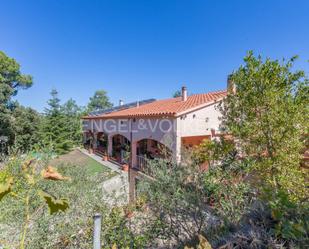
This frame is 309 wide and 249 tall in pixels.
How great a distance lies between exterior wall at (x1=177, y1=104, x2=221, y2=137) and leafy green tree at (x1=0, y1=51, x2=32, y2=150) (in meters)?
22.9

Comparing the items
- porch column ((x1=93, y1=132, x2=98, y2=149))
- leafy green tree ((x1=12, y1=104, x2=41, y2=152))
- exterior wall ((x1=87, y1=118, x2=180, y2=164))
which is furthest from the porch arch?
leafy green tree ((x1=12, y1=104, x2=41, y2=152))

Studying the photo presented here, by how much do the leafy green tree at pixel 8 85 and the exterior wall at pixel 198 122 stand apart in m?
22.9

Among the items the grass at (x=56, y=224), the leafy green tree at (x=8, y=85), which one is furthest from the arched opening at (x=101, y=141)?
the grass at (x=56, y=224)

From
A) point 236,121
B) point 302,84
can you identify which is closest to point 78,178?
point 236,121

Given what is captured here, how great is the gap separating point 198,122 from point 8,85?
2664 centimetres

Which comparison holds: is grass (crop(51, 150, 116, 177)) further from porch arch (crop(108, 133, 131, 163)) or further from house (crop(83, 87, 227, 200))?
porch arch (crop(108, 133, 131, 163))

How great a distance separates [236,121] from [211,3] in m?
9.47

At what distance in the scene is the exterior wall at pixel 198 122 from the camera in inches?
617

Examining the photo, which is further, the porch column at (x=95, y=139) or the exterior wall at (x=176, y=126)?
the porch column at (x=95, y=139)

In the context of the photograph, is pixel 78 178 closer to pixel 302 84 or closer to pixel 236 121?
pixel 236 121

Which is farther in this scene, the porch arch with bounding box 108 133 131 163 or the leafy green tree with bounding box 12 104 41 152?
the leafy green tree with bounding box 12 104 41 152

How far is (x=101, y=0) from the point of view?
52.1 feet

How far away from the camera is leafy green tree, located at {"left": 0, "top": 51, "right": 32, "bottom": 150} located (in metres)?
26.3

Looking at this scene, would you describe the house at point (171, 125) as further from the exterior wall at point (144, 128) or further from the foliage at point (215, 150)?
the foliage at point (215, 150)
